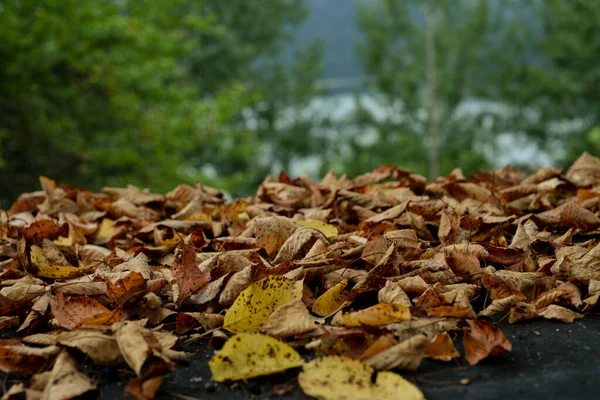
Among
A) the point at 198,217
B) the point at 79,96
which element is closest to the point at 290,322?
the point at 198,217

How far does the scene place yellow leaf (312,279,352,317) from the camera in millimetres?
1260

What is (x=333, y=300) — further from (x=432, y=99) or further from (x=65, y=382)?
(x=432, y=99)

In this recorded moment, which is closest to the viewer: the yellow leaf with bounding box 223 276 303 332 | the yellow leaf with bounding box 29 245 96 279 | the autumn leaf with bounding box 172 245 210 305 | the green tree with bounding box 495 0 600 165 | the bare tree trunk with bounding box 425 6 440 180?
the yellow leaf with bounding box 223 276 303 332

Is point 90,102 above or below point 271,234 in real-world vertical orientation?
below

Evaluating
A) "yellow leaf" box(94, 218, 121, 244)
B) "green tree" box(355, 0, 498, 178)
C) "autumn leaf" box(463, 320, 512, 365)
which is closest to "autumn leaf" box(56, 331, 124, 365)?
"autumn leaf" box(463, 320, 512, 365)

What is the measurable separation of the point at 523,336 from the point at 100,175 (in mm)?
7684

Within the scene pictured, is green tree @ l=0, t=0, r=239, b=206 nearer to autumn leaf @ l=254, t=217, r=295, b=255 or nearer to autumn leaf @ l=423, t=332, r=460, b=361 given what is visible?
autumn leaf @ l=254, t=217, r=295, b=255

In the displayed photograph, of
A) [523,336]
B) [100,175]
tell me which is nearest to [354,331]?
[523,336]

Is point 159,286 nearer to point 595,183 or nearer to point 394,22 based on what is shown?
point 595,183

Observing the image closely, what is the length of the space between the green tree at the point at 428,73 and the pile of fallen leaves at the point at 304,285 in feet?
56.6

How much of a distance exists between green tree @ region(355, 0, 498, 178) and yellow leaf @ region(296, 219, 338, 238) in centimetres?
1738

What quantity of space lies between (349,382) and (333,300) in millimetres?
315

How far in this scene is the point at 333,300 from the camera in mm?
1279

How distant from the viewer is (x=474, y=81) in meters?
20.2
